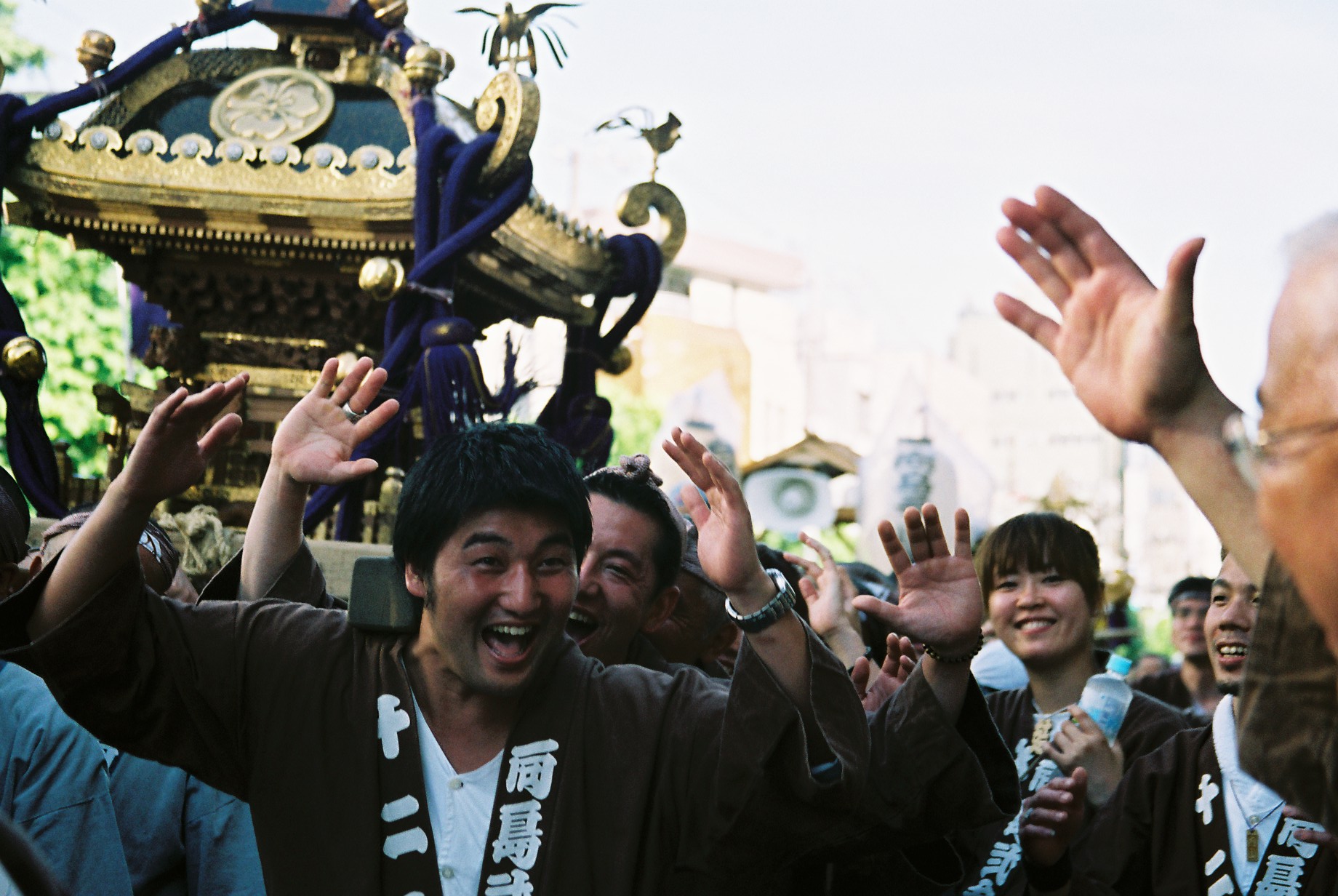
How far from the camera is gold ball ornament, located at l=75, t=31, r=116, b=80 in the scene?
16.1ft

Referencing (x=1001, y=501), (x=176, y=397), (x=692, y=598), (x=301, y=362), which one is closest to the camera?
(x=176, y=397)

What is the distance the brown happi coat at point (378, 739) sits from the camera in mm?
2217

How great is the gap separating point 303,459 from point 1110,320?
153cm

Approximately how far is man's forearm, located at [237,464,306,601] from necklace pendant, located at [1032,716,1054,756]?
6.31 feet

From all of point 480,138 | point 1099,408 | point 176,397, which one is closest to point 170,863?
point 176,397

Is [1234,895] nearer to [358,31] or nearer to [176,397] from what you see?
[176,397]

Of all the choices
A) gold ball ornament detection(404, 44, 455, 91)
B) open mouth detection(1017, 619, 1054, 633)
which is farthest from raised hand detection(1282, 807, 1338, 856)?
gold ball ornament detection(404, 44, 455, 91)

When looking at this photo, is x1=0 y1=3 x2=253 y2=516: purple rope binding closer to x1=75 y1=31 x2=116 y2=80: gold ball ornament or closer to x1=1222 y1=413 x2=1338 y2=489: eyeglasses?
x1=75 y1=31 x2=116 y2=80: gold ball ornament

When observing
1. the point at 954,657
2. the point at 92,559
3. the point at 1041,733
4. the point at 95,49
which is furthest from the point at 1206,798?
the point at 95,49

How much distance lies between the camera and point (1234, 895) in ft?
9.75

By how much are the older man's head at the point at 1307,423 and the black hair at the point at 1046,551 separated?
8.47ft

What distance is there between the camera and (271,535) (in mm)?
2707

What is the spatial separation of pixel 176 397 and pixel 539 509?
0.63m

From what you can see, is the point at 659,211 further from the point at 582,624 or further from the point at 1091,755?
the point at 1091,755
